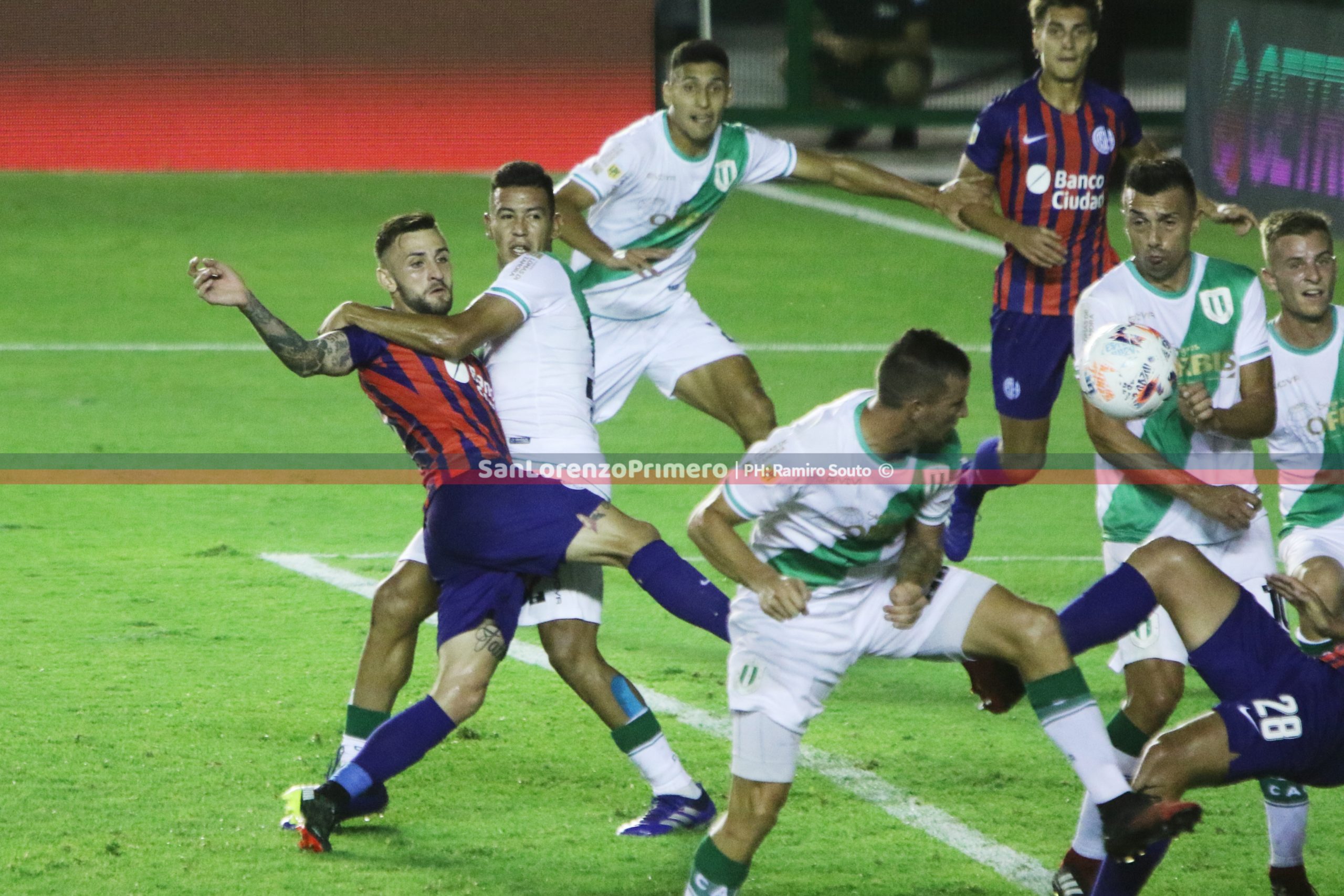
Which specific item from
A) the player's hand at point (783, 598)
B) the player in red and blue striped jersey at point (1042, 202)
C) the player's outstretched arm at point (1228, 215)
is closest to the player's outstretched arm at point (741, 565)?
the player's hand at point (783, 598)

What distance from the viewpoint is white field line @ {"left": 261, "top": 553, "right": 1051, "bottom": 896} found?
202 inches

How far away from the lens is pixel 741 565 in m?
4.50

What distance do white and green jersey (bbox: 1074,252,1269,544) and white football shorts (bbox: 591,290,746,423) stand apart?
84.7 inches

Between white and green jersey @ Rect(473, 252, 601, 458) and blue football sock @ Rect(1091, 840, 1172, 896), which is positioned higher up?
white and green jersey @ Rect(473, 252, 601, 458)

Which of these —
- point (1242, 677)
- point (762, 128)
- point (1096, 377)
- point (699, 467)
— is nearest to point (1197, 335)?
point (1096, 377)

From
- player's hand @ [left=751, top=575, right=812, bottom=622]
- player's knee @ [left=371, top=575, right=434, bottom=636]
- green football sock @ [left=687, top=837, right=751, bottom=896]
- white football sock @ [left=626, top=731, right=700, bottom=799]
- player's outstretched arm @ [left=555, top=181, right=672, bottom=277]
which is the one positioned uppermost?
player's outstretched arm @ [left=555, top=181, right=672, bottom=277]

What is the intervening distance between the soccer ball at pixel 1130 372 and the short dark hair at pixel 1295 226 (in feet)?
2.35

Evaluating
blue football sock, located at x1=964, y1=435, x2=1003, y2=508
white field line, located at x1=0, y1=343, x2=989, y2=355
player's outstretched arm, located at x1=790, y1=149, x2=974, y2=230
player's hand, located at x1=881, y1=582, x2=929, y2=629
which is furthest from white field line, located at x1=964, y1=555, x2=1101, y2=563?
white field line, located at x1=0, y1=343, x2=989, y2=355

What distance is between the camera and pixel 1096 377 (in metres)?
5.27

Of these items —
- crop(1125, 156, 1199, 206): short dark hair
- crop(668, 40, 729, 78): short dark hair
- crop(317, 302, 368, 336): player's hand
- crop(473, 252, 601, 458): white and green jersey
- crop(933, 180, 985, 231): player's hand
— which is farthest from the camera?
crop(933, 180, 985, 231): player's hand

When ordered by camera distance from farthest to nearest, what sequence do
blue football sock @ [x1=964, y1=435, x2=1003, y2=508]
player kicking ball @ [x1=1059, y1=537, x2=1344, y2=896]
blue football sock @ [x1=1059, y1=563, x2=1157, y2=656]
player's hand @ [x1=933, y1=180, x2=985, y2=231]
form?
blue football sock @ [x1=964, y1=435, x2=1003, y2=508], player's hand @ [x1=933, y1=180, x2=985, y2=231], blue football sock @ [x1=1059, y1=563, x2=1157, y2=656], player kicking ball @ [x1=1059, y1=537, x2=1344, y2=896]

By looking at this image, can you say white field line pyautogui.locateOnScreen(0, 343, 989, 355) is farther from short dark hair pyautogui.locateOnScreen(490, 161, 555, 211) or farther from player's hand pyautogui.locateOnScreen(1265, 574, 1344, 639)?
player's hand pyautogui.locateOnScreen(1265, 574, 1344, 639)

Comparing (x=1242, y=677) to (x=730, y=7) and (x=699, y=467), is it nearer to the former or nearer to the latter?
(x=699, y=467)

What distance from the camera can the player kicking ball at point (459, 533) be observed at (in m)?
5.15
